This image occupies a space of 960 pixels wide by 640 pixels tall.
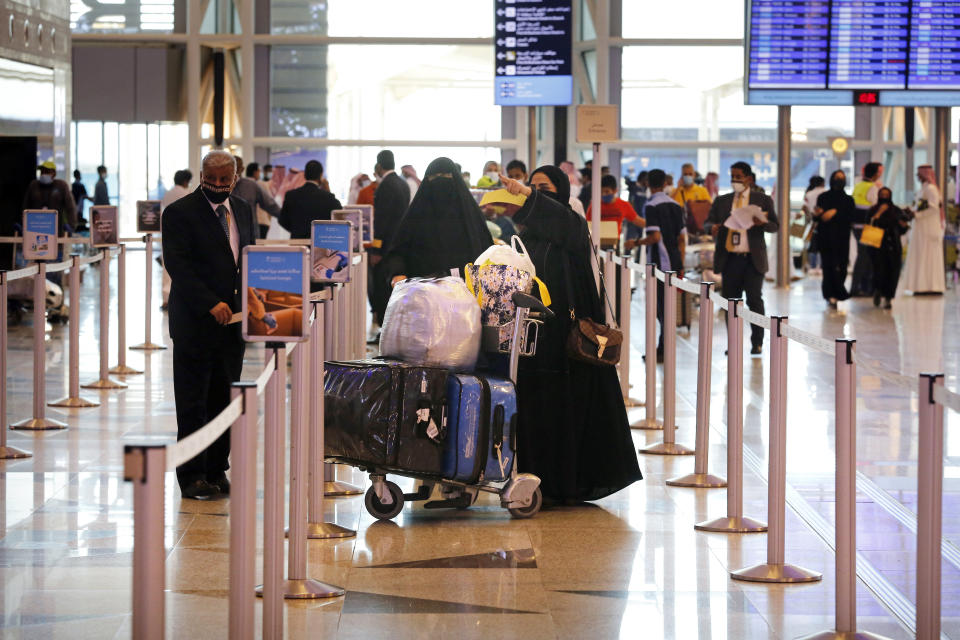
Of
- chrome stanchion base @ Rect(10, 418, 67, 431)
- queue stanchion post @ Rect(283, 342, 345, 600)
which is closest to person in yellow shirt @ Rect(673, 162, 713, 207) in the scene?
chrome stanchion base @ Rect(10, 418, 67, 431)

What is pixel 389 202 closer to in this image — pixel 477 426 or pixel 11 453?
pixel 11 453

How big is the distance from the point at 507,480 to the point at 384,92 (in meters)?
Result: 22.6

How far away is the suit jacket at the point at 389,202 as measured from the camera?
12602mm

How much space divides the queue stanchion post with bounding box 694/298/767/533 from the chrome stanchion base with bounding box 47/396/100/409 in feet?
16.4

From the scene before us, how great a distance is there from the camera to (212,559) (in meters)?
5.51

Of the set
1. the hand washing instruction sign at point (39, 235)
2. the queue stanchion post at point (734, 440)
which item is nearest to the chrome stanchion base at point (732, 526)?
the queue stanchion post at point (734, 440)

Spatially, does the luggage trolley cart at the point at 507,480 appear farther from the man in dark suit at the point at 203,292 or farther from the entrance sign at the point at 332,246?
the entrance sign at the point at 332,246

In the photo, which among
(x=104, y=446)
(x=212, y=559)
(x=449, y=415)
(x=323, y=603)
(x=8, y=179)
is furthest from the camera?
(x=8, y=179)

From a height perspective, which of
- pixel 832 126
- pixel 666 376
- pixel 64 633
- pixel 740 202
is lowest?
pixel 64 633

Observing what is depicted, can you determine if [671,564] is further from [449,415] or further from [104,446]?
[104,446]

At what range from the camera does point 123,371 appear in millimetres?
11266

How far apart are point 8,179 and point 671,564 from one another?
12723 mm

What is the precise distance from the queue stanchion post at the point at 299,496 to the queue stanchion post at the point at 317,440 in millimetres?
495

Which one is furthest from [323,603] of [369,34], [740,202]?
[369,34]
